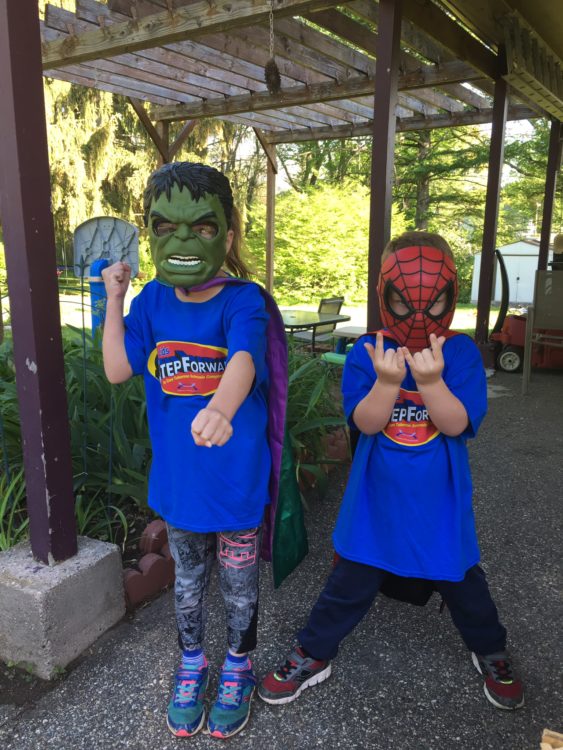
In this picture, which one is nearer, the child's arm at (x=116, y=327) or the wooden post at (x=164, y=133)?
the child's arm at (x=116, y=327)

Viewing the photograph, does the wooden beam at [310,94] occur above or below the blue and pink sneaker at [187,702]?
above

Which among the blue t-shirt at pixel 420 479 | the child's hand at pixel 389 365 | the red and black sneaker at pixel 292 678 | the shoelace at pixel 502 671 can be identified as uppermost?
the child's hand at pixel 389 365

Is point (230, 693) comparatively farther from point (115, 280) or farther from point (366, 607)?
point (115, 280)

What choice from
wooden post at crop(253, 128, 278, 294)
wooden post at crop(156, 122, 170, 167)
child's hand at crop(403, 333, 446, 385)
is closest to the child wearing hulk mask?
child's hand at crop(403, 333, 446, 385)

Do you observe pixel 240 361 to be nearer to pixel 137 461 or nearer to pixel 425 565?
pixel 425 565

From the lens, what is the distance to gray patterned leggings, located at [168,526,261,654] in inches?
67.6

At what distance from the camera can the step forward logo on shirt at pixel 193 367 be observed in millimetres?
1598

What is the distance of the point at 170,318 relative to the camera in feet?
5.34

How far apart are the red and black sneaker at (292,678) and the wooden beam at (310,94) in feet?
16.9

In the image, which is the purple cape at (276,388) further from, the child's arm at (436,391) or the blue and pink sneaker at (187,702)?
the blue and pink sneaker at (187,702)

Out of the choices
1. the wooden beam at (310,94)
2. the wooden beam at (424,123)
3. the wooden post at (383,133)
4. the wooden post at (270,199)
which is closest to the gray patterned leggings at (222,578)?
the wooden post at (383,133)

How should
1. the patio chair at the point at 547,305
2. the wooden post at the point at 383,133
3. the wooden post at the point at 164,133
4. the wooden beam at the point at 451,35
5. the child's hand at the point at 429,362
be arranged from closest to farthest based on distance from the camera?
the child's hand at the point at 429,362 < the wooden post at the point at 383,133 < the wooden beam at the point at 451,35 < the patio chair at the point at 547,305 < the wooden post at the point at 164,133

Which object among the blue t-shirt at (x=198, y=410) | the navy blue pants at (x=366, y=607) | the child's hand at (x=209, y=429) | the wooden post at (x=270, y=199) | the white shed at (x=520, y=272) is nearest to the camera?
the child's hand at (x=209, y=429)

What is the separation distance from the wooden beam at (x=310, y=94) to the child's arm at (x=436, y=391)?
4.78 meters
